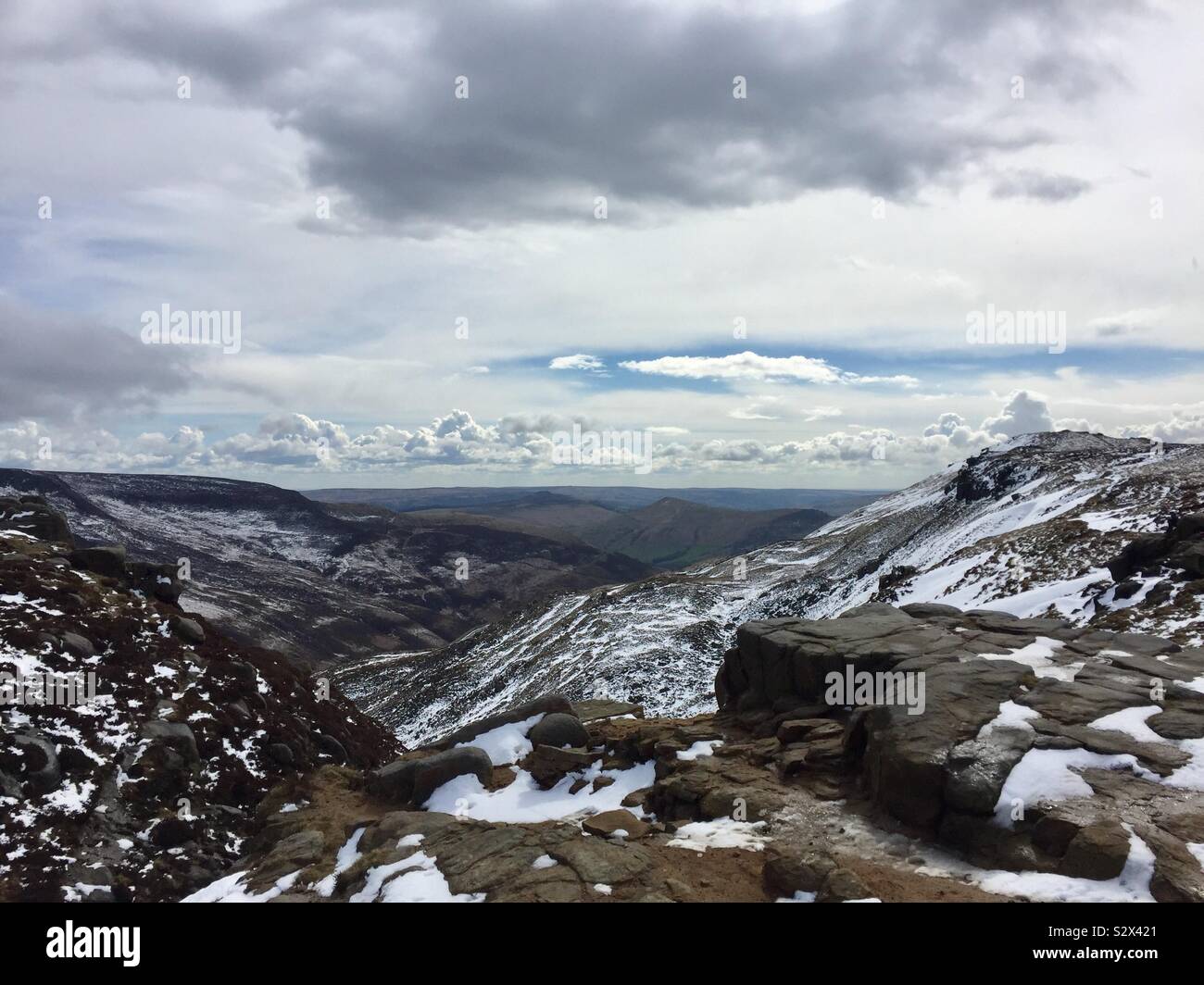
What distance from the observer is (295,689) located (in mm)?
29047

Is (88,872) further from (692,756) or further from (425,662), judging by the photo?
(425,662)

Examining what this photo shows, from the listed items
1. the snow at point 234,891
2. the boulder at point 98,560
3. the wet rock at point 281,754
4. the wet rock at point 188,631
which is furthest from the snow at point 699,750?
the boulder at point 98,560

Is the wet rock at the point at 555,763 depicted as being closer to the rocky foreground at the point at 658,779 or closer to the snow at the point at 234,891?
the rocky foreground at the point at 658,779

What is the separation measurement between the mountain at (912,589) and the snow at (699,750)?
1792cm

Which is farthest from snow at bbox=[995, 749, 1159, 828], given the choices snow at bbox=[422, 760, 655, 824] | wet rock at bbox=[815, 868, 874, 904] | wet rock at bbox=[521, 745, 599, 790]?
wet rock at bbox=[521, 745, 599, 790]

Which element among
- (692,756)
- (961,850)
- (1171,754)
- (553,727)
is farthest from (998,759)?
(553,727)

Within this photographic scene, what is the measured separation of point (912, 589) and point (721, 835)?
138 feet

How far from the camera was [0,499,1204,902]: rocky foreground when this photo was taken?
1188 cm

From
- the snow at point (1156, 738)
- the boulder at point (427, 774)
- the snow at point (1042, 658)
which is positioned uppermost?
the snow at point (1042, 658)

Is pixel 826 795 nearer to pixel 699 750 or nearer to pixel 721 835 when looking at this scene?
pixel 721 835

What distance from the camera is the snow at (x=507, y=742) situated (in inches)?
845

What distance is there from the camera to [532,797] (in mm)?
18516
